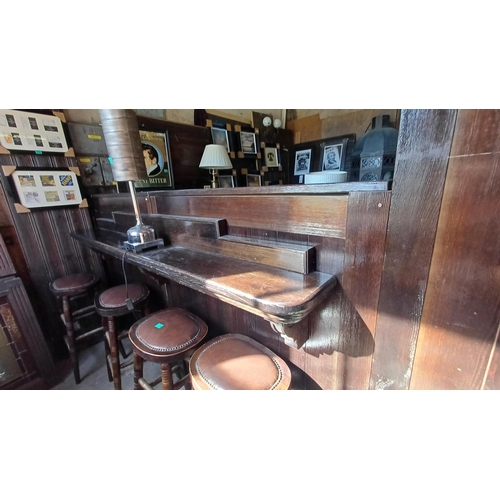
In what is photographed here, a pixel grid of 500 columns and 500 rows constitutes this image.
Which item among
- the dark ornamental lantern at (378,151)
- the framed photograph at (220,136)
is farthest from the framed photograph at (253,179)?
the dark ornamental lantern at (378,151)

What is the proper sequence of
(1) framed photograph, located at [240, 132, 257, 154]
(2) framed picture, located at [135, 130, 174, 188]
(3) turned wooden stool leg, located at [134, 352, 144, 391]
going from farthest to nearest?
1. (1) framed photograph, located at [240, 132, 257, 154]
2. (2) framed picture, located at [135, 130, 174, 188]
3. (3) turned wooden stool leg, located at [134, 352, 144, 391]

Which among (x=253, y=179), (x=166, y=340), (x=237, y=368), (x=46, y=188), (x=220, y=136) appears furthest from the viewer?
(x=253, y=179)

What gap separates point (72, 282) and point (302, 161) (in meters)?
3.33

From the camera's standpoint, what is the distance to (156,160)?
2250 millimetres

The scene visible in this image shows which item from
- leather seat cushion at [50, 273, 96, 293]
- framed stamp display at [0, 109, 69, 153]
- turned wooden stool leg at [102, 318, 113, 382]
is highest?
framed stamp display at [0, 109, 69, 153]

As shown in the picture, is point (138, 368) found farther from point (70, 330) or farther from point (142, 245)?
point (70, 330)

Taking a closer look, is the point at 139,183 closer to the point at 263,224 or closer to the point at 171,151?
the point at 171,151

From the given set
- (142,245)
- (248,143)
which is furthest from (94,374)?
(248,143)

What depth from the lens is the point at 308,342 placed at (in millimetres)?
1051

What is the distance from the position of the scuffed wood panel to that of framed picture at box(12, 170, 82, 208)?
2559mm

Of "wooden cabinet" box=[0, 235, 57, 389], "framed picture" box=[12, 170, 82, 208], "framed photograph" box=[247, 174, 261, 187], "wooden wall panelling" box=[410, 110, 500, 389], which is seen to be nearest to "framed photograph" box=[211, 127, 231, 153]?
"framed photograph" box=[247, 174, 261, 187]

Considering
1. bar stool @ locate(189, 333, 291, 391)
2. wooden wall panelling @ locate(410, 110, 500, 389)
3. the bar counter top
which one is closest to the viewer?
wooden wall panelling @ locate(410, 110, 500, 389)

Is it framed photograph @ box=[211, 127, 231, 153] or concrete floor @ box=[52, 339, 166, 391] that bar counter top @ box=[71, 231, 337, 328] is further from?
framed photograph @ box=[211, 127, 231, 153]

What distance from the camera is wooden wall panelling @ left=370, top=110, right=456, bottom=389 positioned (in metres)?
0.61
